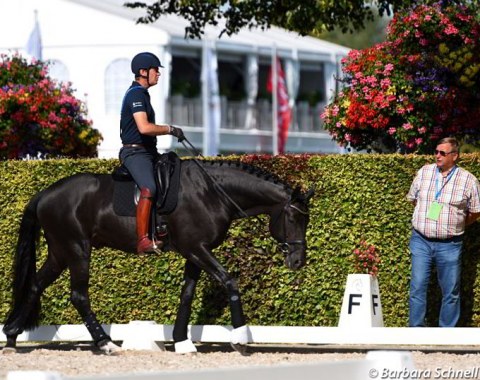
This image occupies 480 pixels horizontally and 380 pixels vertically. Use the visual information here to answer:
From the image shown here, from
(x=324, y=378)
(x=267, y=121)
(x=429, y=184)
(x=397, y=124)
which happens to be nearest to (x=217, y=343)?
(x=429, y=184)

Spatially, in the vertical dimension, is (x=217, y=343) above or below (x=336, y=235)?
below

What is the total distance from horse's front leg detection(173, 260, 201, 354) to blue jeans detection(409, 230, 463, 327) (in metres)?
2.35

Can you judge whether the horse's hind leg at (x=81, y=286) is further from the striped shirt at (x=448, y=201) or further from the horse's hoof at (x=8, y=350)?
the striped shirt at (x=448, y=201)

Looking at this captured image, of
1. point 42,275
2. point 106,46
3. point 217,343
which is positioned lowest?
point 217,343

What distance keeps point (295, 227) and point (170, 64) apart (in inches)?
1319

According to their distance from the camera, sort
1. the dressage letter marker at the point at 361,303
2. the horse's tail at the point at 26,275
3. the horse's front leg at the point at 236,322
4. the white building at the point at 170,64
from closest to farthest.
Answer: the horse's front leg at the point at 236,322, the horse's tail at the point at 26,275, the dressage letter marker at the point at 361,303, the white building at the point at 170,64

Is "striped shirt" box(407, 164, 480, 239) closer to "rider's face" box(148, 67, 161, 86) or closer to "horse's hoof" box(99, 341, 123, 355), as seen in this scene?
"rider's face" box(148, 67, 161, 86)

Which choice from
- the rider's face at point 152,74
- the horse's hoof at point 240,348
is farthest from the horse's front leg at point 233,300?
the rider's face at point 152,74

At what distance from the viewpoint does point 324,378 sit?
25.5 feet

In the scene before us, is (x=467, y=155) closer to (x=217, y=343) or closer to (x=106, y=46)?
(x=217, y=343)

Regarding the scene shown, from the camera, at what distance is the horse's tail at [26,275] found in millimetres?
12992

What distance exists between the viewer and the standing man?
43.1 ft

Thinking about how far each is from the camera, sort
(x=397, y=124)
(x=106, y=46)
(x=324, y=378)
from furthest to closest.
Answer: (x=106, y=46) < (x=397, y=124) < (x=324, y=378)

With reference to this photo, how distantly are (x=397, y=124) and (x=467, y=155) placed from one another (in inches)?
115
